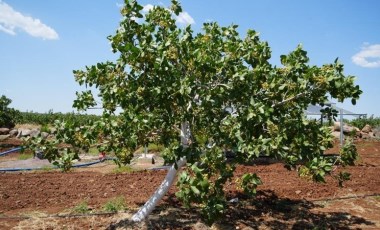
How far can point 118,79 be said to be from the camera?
20.1ft

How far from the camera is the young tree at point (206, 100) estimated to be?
5305 mm

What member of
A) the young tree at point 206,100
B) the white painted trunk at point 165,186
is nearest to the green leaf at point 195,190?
the young tree at point 206,100

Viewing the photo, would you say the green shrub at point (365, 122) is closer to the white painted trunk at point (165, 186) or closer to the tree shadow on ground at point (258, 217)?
the tree shadow on ground at point (258, 217)

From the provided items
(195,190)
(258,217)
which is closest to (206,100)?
(195,190)

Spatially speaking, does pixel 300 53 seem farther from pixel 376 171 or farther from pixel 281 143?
pixel 376 171

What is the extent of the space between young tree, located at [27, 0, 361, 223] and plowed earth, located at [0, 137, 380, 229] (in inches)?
73.7

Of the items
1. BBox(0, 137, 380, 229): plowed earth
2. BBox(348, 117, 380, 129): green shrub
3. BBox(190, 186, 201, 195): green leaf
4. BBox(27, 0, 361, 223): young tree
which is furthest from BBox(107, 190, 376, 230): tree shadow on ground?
BBox(348, 117, 380, 129): green shrub

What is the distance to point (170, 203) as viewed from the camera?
9.10 meters

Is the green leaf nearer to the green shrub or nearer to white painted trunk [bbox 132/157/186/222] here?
white painted trunk [bbox 132/157/186/222]

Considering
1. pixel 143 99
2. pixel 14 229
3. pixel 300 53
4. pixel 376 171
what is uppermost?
pixel 300 53

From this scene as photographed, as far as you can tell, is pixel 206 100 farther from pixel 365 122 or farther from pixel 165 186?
pixel 365 122

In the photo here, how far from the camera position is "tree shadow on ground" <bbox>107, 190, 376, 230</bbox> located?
766 cm

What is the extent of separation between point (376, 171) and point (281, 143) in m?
9.90

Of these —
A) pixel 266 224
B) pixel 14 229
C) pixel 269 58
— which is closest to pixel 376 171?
pixel 266 224
